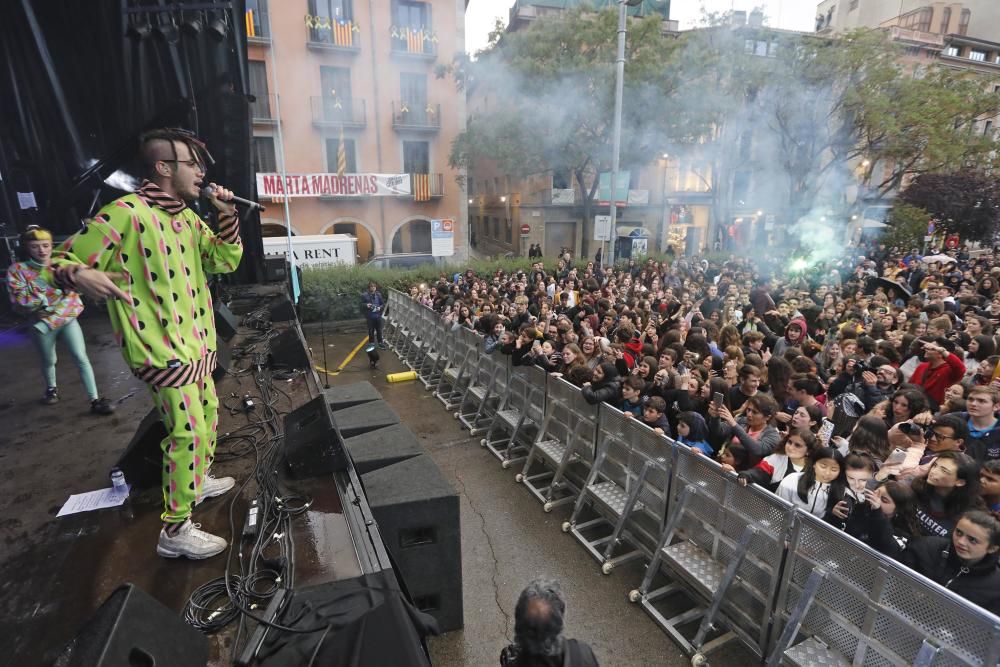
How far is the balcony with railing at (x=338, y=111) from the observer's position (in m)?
20.3

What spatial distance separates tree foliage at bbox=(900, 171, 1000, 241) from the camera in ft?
73.3

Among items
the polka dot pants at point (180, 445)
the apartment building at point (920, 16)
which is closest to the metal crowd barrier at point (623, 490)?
the polka dot pants at point (180, 445)

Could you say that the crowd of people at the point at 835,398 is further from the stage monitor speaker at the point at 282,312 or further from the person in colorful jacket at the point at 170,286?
the person in colorful jacket at the point at 170,286

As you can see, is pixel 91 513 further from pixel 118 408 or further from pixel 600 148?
pixel 600 148

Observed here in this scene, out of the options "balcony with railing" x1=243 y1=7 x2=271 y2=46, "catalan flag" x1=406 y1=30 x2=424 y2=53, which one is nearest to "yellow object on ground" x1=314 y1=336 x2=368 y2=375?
"balcony with railing" x1=243 y1=7 x2=271 y2=46

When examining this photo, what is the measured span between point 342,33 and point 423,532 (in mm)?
21151

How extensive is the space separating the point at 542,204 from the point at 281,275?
19.0 metres

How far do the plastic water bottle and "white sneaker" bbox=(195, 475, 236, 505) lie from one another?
18.3 inches

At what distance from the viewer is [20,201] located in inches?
194

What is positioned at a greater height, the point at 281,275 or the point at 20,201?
the point at 20,201

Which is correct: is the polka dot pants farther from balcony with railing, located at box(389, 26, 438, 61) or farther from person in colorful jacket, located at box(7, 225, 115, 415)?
balcony with railing, located at box(389, 26, 438, 61)

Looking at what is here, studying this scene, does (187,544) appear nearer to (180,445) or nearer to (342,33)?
(180,445)

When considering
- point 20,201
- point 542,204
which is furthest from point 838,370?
point 542,204

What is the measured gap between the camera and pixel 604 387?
4848mm
